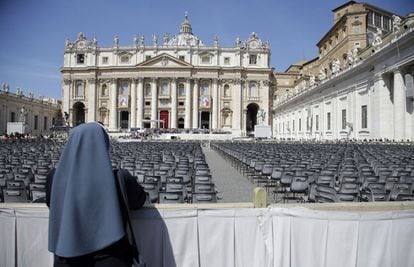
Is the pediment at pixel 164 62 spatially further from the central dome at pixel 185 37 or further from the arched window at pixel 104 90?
the central dome at pixel 185 37

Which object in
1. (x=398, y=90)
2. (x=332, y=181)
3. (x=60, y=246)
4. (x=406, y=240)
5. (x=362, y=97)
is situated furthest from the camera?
(x=362, y=97)

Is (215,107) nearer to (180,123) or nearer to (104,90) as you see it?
(180,123)

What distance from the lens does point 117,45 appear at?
267ft

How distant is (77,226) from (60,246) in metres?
0.18

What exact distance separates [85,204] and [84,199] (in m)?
0.04

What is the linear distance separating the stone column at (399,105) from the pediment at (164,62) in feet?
184

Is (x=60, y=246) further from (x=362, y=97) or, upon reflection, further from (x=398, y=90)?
(x=362, y=97)

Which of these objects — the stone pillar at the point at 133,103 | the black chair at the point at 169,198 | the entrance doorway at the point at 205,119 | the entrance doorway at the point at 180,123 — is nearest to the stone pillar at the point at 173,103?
the entrance doorway at the point at 180,123

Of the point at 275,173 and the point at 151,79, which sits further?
the point at 151,79

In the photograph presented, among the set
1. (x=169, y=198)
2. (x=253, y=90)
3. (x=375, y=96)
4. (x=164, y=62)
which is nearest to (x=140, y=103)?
(x=164, y=62)

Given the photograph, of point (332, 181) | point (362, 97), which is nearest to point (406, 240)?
point (332, 181)

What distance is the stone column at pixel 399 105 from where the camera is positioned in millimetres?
26516

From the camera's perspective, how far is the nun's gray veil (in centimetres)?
216

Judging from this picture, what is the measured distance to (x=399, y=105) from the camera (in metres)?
27.2
